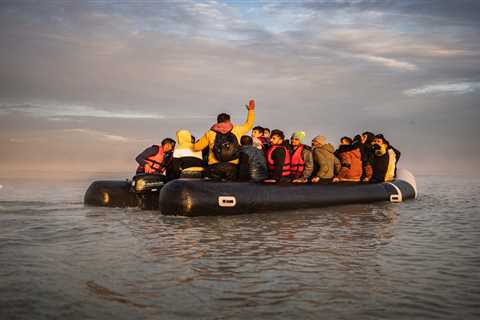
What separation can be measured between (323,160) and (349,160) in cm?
106

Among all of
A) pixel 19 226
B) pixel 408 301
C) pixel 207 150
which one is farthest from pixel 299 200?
pixel 408 301

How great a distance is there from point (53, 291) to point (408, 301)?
113 inches

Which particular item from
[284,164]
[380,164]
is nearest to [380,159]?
[380,164]

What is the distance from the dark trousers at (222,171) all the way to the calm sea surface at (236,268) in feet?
3.84

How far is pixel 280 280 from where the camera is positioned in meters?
4.51

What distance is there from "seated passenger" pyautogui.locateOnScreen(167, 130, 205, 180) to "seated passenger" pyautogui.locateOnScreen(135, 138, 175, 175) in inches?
29.7

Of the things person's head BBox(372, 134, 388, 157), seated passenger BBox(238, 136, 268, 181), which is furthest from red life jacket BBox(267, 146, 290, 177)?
person's head BBox(372, 134, 388, 157)

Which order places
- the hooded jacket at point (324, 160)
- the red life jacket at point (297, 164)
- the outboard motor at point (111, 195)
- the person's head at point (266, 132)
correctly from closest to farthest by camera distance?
the red life jacket at point (297, 164)
the outboard motor at point (111, 195)
the hooded jacket at point (324, 160)
the person's head at point (266, 132)

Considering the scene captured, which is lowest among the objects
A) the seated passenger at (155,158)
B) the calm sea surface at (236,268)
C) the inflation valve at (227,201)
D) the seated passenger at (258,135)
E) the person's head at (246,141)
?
the calm sea surface at (236,268)

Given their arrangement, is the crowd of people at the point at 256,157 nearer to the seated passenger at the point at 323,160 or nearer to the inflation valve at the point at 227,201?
the seated passenger at the point at 323,160

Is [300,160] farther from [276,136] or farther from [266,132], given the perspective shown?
[266,132]

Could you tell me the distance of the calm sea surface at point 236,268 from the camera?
12.2 feet

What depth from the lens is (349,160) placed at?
12477 millimetres

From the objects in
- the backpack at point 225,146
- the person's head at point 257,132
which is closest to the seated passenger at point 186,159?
the backpack at point 225,146
